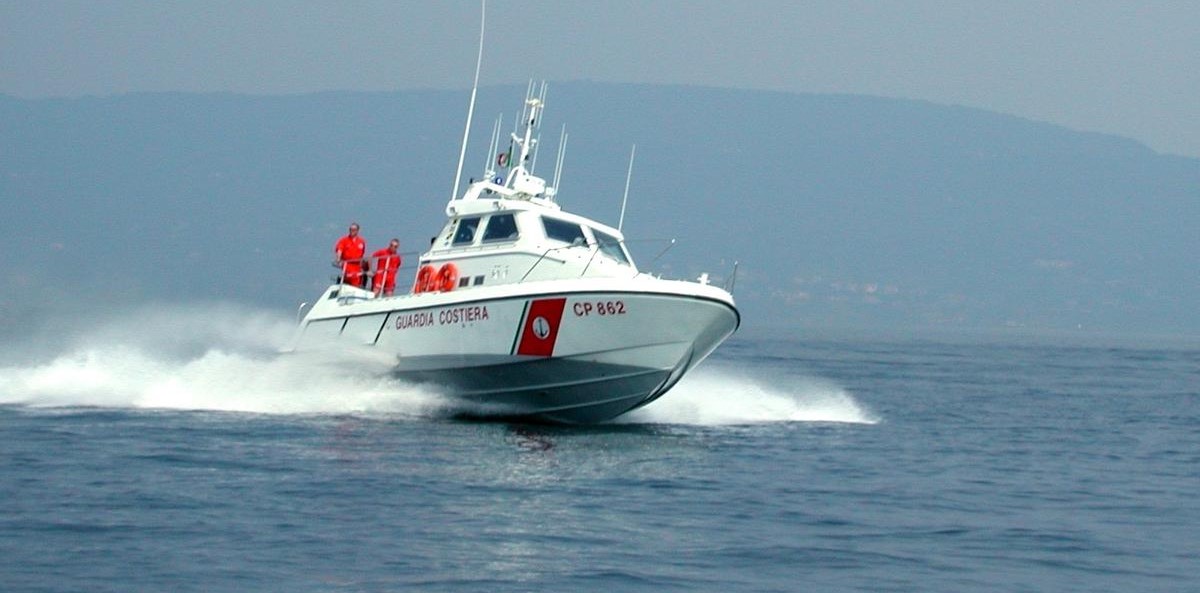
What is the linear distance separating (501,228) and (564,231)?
2.71 feet

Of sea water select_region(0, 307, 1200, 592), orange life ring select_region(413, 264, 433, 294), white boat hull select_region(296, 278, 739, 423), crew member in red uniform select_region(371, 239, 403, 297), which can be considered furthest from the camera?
crew member in red uniform select_region(371, 239, 403, 297)

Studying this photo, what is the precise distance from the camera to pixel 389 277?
23.5 metres

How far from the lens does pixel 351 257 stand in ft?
78.3

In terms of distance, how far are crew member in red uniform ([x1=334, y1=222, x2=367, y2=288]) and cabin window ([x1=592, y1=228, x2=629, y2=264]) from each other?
10.9 ft

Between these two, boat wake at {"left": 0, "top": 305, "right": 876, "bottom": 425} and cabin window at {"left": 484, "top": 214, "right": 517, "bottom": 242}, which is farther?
boat wake at {"left": 0, "top": 305, "right": 876, "bottom": 425}

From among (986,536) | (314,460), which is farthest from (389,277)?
(986,536)

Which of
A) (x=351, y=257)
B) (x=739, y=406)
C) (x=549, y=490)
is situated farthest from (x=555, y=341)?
(x=739, y=406)

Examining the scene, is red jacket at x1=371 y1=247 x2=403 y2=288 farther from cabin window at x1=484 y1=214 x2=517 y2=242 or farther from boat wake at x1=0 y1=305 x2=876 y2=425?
cabin window at x1=484 y1=214 x2=517 y2=242

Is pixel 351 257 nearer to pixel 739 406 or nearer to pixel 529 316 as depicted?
pixel 529 316

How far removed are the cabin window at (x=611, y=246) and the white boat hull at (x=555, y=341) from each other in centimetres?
216

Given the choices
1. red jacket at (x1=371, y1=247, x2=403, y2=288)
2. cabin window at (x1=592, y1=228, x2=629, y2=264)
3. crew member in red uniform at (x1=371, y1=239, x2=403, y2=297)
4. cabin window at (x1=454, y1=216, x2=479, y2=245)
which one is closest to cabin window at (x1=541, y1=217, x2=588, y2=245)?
cabin window at (x1=592, y1=228, x2=629, y2=264)

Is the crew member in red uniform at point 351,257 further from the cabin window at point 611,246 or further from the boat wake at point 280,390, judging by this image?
the cabin window at point 611,246

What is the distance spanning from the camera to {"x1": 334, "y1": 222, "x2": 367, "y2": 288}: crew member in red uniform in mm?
23406

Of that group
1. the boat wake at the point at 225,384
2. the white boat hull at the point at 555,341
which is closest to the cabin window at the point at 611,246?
the white boat hull at the point at 555,341
